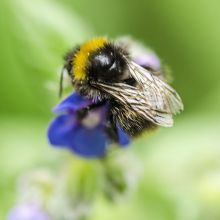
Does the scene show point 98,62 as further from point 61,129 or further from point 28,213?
point 28,213

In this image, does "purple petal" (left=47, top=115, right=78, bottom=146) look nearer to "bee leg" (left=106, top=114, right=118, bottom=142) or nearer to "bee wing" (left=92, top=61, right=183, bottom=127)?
"bee leg" (left=106, top=114, right=118, bottom=142)

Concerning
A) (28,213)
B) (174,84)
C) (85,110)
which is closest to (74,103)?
(85,110)

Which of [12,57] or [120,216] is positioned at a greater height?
[12,57]

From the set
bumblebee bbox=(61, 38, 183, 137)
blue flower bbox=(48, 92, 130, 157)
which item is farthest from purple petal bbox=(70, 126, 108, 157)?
bumblebee bbox=(61, 38, 183, 137)

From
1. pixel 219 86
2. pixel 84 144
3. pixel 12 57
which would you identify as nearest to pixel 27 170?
pixel 84 144

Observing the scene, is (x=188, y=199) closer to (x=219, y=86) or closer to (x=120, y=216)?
(x=120, y=216)
